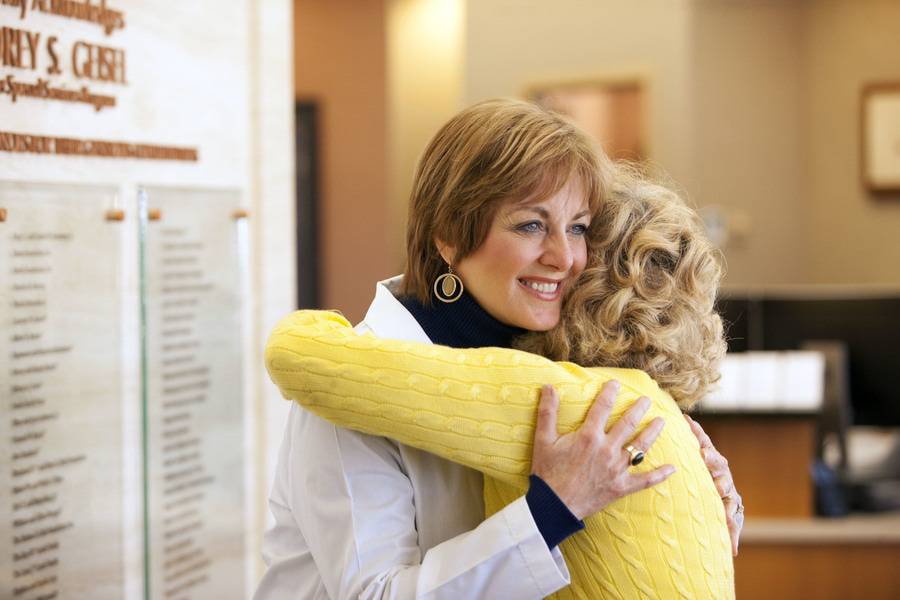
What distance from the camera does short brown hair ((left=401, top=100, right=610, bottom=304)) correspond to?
170 centimetres

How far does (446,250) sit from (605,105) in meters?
6.23

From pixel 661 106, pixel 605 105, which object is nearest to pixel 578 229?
pixel 661 106

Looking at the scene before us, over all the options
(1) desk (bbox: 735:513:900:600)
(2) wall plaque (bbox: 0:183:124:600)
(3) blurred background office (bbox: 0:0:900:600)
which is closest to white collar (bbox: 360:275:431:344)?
(3) blurred background office (bbox: 0:0:900:600)

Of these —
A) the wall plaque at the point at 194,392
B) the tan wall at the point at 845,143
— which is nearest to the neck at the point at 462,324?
the wall plaque at the point at 194,392

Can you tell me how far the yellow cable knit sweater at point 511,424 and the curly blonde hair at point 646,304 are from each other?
150 millimetres

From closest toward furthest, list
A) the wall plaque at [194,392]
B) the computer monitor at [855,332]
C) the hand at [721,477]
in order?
the hand at [721,477] < the wall plaque at [194,392] < the computer monitor at [855,332]

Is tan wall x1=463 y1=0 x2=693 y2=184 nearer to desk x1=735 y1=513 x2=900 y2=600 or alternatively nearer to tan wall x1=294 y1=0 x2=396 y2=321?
tan wall x1=294 y1=0 x2=396 y2=321

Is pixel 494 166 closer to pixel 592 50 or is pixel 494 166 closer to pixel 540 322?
pixel 540 322

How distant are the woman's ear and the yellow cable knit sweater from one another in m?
0.28

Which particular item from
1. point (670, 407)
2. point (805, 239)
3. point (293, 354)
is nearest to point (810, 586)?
point (670, 407)

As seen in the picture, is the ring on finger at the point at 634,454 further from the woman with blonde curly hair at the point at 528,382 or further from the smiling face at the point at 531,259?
the smiling face at the point at 531,259

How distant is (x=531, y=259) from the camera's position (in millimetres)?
1748

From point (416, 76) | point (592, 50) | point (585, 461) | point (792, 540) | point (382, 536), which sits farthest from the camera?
point (416, 76)

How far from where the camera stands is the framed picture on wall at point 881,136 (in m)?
7.42
